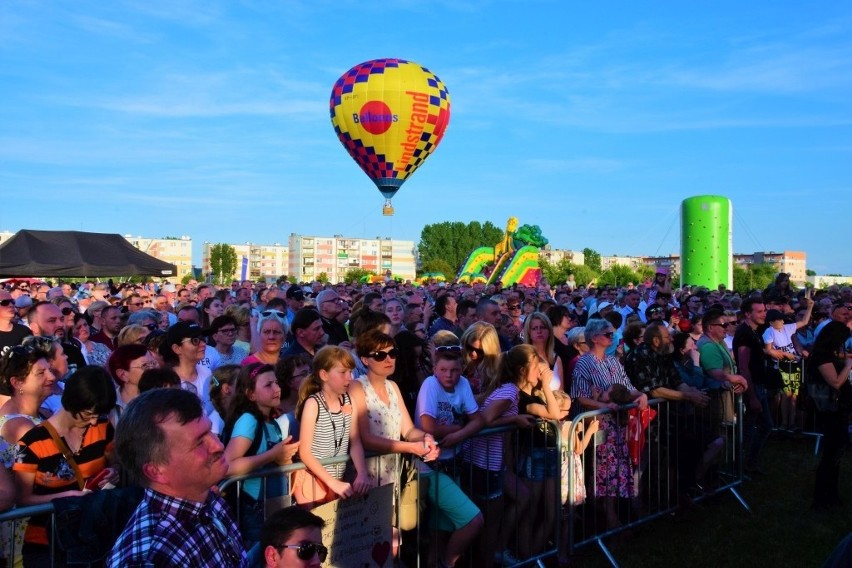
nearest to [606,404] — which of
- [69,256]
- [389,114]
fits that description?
[69,256]

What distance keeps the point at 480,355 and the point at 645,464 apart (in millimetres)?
1652

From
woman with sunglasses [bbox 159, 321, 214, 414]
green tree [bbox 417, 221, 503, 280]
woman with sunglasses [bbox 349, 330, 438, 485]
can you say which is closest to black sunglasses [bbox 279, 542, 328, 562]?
woman with sunglasses [bbox 349, 330, 438, 485]

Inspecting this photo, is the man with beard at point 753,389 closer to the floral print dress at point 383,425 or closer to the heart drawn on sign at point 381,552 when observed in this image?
the floral print dress at point 383,425

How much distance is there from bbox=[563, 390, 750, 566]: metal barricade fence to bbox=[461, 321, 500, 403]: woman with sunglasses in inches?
28.0

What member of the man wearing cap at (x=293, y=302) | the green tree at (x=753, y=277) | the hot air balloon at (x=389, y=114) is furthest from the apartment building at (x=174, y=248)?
the man wearing cap at (x=293, y=302)

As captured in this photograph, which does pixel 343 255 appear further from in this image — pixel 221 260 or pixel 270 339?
pixel 270 339

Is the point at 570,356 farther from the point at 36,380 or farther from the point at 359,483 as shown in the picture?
the point at 36,380

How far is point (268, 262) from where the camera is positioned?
187m

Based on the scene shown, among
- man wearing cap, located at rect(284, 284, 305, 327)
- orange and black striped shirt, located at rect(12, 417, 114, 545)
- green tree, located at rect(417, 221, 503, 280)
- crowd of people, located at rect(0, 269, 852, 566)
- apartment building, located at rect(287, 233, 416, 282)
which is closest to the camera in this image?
crowd of people, located at rect(0, 269, 852, 566)

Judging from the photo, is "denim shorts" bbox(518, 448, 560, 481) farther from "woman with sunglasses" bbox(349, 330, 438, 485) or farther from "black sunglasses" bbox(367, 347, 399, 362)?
"black sunglasses" bbox(367, 347, 399, 362)

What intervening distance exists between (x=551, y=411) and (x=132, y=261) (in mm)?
15231

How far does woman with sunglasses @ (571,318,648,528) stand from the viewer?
5.47 m

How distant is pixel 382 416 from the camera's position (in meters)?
4.38

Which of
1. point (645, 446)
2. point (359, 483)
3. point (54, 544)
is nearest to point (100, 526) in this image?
point (54, 544)
